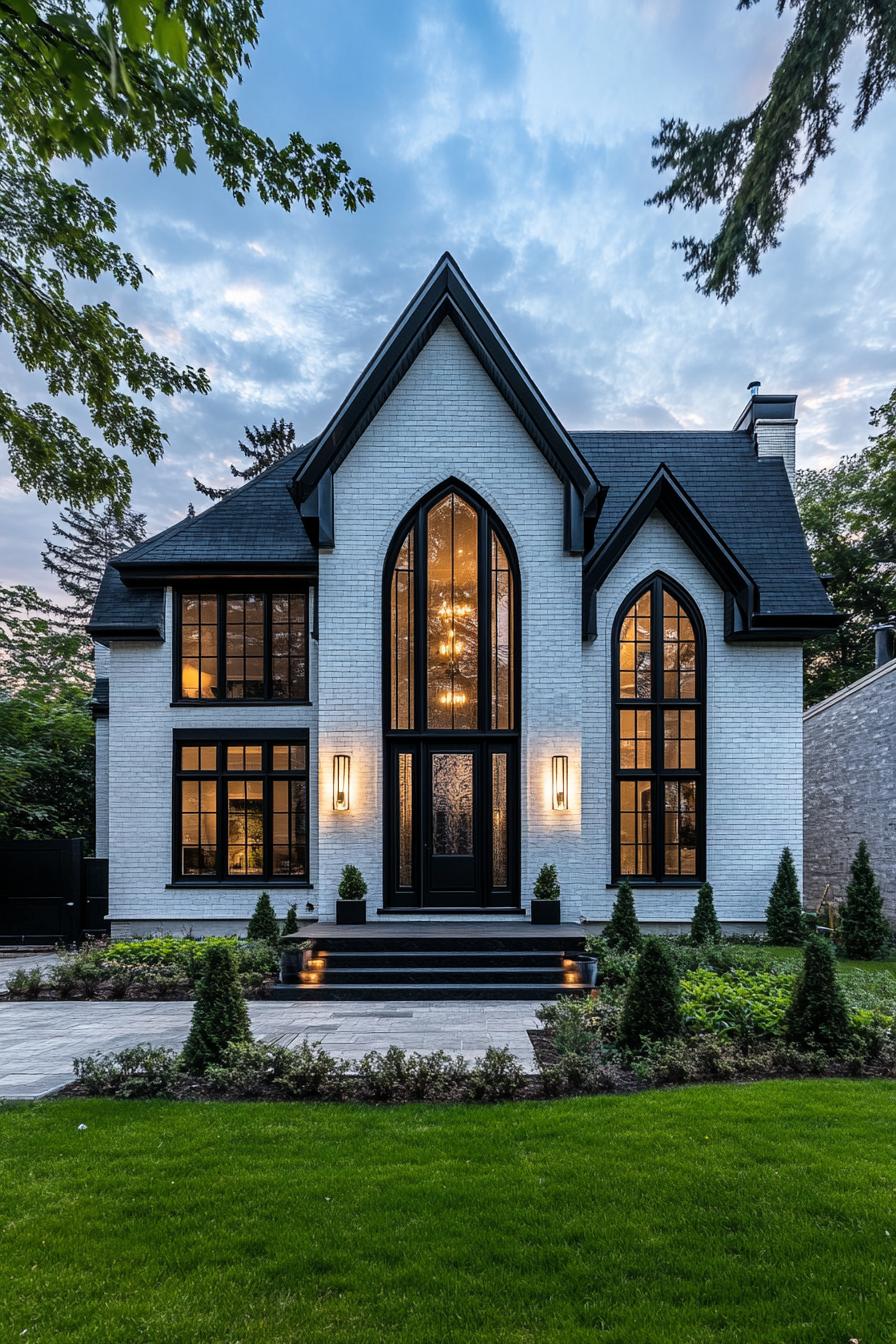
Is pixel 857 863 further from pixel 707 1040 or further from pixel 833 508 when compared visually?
pixel 833 508

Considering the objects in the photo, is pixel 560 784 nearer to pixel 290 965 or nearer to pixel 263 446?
pixel 290 965

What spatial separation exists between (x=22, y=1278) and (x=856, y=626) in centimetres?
3149

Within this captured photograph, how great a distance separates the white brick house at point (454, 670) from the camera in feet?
35.6

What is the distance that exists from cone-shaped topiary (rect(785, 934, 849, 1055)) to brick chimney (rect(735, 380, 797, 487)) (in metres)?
11.1

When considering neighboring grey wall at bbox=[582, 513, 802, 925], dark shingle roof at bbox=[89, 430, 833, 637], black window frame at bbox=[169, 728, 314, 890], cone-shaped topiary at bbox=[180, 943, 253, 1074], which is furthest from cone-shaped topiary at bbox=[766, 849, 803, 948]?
cone-shaped topiary at bbox=[180, 943, 253, 1074]

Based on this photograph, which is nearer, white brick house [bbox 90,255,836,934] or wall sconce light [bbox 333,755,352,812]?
wall sconce light [bbox 333,755,352,812]

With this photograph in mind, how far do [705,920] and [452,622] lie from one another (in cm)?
642

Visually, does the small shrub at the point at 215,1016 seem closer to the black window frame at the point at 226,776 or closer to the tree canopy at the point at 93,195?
the tree canopy at the point at 93,195

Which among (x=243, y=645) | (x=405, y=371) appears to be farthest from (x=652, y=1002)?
(x=405, y=371)

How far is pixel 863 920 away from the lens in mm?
11516

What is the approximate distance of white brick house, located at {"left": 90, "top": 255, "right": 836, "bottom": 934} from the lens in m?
10.9

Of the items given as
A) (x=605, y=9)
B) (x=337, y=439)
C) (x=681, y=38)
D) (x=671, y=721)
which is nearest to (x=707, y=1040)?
(x=671, y=721)

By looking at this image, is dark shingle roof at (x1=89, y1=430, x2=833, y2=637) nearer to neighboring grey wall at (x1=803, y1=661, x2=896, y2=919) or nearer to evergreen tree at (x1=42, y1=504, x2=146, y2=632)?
neighboring grey wall at (x1=803, y1=661, x2=896, y2=919)

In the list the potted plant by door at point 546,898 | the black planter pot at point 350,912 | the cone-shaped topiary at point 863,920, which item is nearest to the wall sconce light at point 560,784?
the potted plant by door at point 546,898
